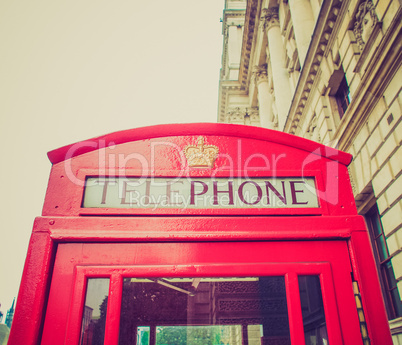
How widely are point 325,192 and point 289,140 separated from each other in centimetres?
42

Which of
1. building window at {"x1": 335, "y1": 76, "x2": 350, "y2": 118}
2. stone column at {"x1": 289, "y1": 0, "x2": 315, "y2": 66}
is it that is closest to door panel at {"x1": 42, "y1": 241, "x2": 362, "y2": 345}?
building window at {"x1": 335, "y1": 76, "x2": 350, "y2": 118}

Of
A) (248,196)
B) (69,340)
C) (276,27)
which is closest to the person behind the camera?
(69,340)

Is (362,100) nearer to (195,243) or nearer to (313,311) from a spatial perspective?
(313,311)

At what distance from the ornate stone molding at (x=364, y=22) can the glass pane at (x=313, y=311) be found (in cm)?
758

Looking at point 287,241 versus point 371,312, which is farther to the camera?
point 287,241

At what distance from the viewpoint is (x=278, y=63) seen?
55.2ft

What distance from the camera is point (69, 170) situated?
7.01ft

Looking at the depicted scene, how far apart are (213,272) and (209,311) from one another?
0.76m

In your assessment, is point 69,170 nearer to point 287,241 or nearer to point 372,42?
point 287,241

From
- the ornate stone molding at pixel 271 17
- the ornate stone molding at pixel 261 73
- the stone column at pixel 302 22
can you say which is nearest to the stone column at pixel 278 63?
the ornate stone molding at pixel 271 17

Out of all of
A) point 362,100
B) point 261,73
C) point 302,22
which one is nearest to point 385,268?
point 362,100

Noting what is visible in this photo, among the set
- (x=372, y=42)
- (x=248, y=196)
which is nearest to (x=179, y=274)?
(x=248, y=196)

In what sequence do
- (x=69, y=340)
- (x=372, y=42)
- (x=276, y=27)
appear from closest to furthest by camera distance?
(x=69, y=340)
(x=372, y=42)
(x=276, y=27)

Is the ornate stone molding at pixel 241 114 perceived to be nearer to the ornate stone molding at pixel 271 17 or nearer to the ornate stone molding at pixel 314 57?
the ornate stone molding at pixel 271 17
